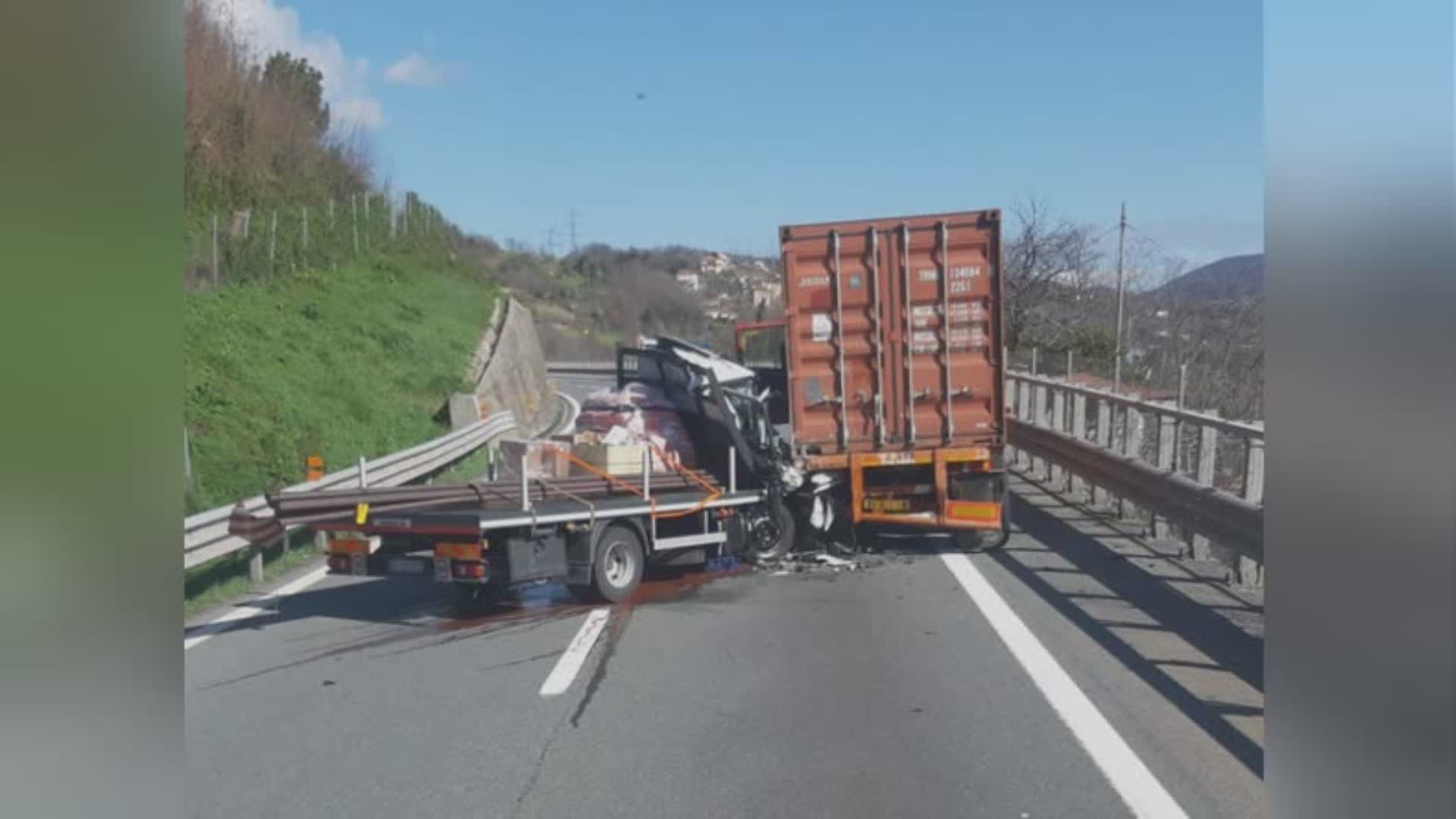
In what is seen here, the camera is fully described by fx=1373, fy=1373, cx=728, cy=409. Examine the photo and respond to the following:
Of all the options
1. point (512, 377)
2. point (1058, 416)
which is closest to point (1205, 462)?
point (1058, 416)

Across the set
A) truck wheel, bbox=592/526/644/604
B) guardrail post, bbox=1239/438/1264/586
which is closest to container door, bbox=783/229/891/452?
truck wheel, bbox=592/526/644/604

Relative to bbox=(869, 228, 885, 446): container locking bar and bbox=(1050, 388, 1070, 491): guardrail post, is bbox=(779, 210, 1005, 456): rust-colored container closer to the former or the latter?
bbox=(869, 228, 885, 446): container locking bar

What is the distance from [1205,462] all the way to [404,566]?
21.9ft

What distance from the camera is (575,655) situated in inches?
359

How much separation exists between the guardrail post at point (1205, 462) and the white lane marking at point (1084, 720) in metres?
2.08

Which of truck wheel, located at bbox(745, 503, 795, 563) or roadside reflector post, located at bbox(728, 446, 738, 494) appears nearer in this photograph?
roadside reflector post, located at bbox(728, 446, 738, 494)

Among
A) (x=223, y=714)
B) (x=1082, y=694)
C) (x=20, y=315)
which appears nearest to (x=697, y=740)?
(x=1082, y=694)

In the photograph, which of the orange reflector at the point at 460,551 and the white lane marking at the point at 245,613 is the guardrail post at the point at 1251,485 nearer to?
the orange reflector at the point at 460,551

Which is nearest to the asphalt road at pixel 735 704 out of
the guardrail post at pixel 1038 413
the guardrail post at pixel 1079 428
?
the guardrail post at pixel 1079 428

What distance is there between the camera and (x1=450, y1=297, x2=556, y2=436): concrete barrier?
3153cm

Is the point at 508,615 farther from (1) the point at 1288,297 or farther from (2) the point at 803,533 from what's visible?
(1) the point at 1288,297

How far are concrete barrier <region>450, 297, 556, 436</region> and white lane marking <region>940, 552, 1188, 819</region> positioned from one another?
18.7 meters

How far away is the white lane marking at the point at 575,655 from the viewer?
320 inches

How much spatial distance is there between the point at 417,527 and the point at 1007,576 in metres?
5.17
